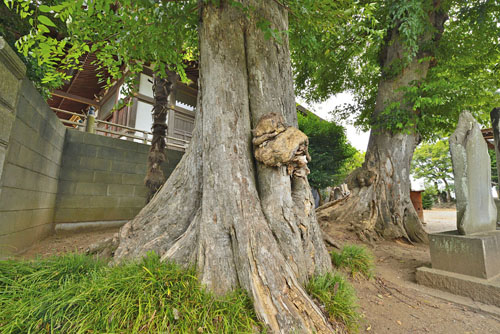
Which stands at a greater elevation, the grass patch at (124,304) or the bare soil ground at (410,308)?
the grass patch at (124,304)

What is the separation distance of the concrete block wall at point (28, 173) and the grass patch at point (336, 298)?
3705 millimetres

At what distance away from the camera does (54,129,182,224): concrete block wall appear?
5.32m

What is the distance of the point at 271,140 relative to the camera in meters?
2.37

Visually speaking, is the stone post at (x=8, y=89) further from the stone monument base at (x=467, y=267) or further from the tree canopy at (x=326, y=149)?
the tree canopy at (x=326, y=149)

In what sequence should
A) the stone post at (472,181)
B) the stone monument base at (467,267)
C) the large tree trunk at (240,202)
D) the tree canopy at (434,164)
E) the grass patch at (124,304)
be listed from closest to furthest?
the grass patch at (124,304) → the large tree trunk at (240,202) → the stone monument base at (467,267) → the stone post at (472,181) → the tree canopy at (434,164)

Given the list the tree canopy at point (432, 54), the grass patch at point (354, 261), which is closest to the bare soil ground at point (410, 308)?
the grass patch at point (354, 261)

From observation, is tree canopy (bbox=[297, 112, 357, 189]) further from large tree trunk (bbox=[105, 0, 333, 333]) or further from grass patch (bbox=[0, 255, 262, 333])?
grass patch (bbox=[0, 255, 262, 333])

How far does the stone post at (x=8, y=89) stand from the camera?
8.09 ft

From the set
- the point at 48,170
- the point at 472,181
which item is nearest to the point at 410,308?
the point at 472,181

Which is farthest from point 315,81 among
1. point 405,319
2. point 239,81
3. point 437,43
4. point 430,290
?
point 405,319

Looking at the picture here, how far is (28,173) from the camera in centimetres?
348

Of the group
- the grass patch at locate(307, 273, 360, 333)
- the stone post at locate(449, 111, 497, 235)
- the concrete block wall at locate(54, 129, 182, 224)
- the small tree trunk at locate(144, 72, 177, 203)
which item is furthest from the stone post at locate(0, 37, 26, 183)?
the stone post at locate(449, 111, 497, 235)

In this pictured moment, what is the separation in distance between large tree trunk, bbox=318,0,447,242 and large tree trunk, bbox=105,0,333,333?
3.43 m

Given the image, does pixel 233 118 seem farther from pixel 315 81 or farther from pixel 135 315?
pixel 315 81
